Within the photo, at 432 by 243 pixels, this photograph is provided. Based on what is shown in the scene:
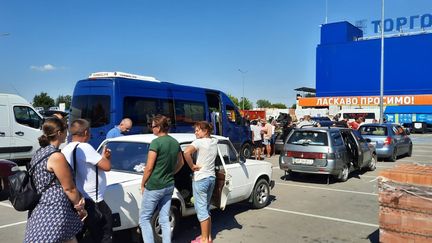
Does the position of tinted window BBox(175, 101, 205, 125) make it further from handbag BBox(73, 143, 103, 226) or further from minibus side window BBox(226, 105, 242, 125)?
handbag BBox(73, 143, 103, 226)

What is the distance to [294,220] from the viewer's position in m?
7.10

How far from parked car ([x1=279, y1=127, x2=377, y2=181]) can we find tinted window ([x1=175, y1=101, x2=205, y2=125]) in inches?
147

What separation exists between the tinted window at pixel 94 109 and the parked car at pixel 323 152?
484 cm

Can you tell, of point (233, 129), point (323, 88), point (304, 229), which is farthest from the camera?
point (323, 88)

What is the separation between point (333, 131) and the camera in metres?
10.9

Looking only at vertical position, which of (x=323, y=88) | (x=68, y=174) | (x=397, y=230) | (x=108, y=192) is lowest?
(x=397, y=230)

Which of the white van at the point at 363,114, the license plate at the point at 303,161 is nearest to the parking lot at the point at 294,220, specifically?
the license plate at the point at 303,161

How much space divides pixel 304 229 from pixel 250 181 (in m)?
1.31

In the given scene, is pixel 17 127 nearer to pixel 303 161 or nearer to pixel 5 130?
pixel 5 130

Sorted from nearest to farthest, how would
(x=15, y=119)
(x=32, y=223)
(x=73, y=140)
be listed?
1. (x=32, y=223)
2. (x=73, y=140)
3. (x=15, y=119)

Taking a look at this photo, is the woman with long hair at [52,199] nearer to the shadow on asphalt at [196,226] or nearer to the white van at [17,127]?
the shadow on asphalt at [196,226]

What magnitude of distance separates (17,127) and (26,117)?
0.49m

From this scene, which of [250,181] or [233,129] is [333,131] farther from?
[233,129]

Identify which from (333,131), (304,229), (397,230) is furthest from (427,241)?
(333,131)
